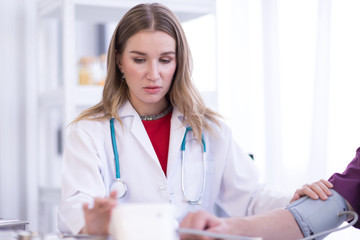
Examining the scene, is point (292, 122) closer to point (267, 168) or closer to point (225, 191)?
point (267, 168)

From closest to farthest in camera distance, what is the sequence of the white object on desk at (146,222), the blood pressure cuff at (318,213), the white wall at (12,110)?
the white object on desk at (146,222), the blood pressure cuff at (318,213), the white wall at (12,110)

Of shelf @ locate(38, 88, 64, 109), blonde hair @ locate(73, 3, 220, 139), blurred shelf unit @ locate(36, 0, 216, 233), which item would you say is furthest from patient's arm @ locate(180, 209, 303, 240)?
shelf @ locate(38, 88, 64, 109)

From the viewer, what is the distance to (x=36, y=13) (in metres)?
3.31

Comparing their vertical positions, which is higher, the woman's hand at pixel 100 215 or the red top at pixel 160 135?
the red top at pixel 160 135

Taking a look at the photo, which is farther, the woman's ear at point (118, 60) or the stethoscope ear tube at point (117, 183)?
the woman's ear at point (118, 60)

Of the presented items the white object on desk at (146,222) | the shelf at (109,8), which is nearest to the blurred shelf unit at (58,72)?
the shelf at (109,8)

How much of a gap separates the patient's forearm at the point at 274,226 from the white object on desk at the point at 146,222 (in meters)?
0.48

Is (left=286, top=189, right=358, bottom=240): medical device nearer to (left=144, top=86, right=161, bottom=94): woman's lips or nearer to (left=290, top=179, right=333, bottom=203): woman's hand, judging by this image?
(left=290, top=179, right=333, bottom=203): woman's hand

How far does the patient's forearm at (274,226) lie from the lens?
134cm

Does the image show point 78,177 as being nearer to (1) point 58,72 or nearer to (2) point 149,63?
(2) point 149,63

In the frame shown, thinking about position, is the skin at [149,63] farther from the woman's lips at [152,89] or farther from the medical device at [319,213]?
the medical device at [319,213]

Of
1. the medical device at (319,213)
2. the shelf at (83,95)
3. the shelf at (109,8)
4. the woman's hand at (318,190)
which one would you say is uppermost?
the shelf at (109,8)

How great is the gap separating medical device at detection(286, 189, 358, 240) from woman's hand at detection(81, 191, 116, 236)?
1.82 feet

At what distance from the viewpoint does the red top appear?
1.81 meters
